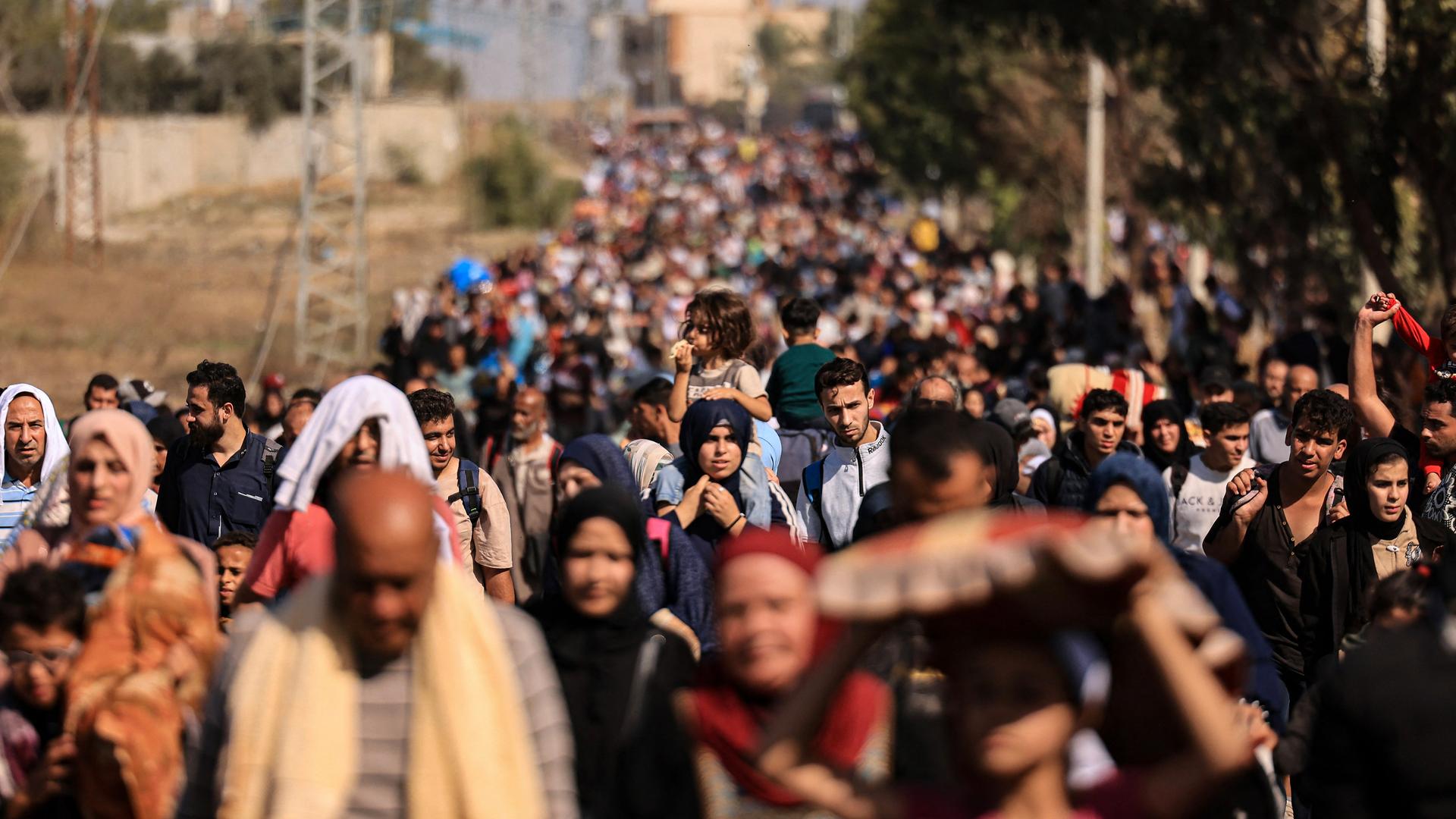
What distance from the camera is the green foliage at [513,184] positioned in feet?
196

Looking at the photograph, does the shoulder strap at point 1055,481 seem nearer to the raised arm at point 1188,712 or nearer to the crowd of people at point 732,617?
the crowd of people at point 732,617

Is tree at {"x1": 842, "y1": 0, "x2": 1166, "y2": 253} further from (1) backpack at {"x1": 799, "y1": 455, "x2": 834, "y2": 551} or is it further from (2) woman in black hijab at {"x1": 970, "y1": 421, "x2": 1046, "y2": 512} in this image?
(2) woman in black hijab at {"x1": 970, "y1": 421, "x2": 1046, "y2": 512}

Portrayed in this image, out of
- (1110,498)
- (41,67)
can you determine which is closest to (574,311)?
(1110,498)

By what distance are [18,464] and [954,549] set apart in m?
4.93

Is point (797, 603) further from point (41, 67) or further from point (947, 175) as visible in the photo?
Answer: point (41, 67)

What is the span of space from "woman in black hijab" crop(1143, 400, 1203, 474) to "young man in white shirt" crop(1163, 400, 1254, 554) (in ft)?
1.72

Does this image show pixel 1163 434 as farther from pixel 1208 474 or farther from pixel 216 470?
pixel 216 470

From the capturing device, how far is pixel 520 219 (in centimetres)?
6050

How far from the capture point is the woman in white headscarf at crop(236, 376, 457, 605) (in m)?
4.74

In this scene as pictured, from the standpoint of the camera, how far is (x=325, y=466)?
477cm

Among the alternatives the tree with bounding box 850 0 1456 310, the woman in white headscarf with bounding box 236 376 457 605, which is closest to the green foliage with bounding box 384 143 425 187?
the tree with bounding box 850 0 1456 310

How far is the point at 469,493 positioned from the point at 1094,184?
22592mm

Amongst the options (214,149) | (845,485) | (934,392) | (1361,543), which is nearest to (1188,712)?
(1361,543)

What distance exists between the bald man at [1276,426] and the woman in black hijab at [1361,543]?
270 cm
